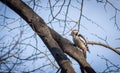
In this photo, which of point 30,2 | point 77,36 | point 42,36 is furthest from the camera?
point 77,36

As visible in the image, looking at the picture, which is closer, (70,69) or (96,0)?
(70,69)

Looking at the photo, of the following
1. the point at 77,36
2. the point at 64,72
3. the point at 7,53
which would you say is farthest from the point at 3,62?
the point at 77,36

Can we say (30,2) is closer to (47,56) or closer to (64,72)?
(47,56)

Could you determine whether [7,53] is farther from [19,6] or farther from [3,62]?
[19,6]

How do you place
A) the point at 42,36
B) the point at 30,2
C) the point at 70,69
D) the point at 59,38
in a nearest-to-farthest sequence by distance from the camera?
the point at 70,69 → the point at 42,36 → the point at 59,38 → the point at 30,2

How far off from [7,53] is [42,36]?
0.80m

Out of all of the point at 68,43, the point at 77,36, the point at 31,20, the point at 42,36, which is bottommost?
the point at 77,36

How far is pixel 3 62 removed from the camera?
10.7 ft

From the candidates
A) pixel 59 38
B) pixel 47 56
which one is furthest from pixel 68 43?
pixel 47 56

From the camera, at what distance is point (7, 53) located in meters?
3.25

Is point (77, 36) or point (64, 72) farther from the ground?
point (64, 72)

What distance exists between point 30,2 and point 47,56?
116 centimetres

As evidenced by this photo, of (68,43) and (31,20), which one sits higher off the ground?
(31,20)

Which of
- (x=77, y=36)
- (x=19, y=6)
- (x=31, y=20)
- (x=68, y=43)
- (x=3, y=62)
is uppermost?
(x=19, y=6)
